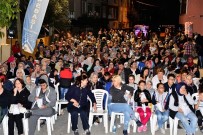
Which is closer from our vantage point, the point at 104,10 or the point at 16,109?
the point at 16,109

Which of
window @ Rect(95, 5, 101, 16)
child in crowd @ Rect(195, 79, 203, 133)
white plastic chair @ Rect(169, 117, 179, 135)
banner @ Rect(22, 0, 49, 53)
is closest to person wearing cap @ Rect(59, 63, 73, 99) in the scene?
banner @ Rect(22, 0, 49, 53)

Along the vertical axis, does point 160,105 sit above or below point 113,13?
below

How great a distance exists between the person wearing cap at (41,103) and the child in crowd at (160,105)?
8.05 ft

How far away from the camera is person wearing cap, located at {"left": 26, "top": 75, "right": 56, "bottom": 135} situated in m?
8.73

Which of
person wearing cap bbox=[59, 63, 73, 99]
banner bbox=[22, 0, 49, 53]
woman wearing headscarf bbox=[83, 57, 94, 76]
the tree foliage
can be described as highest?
the tree foliage

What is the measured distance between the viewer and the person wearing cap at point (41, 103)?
28.6 ft

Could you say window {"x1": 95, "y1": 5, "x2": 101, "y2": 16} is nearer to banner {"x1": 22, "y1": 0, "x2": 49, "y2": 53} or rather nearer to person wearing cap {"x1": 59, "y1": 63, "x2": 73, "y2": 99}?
banner {"x1": 22, "y1": 0, "x2": 49, "y2": 53}

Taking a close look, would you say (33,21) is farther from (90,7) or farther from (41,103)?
(90,7)

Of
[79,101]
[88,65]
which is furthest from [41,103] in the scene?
[88,65]

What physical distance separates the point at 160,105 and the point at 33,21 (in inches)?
176

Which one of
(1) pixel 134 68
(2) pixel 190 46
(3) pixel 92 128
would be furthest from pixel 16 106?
(2) pixel 190 46

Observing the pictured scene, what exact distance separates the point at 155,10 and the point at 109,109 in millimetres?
68336

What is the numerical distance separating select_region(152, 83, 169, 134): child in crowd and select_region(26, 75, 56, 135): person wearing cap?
2454 millimetres

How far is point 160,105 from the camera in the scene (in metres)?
9.38
